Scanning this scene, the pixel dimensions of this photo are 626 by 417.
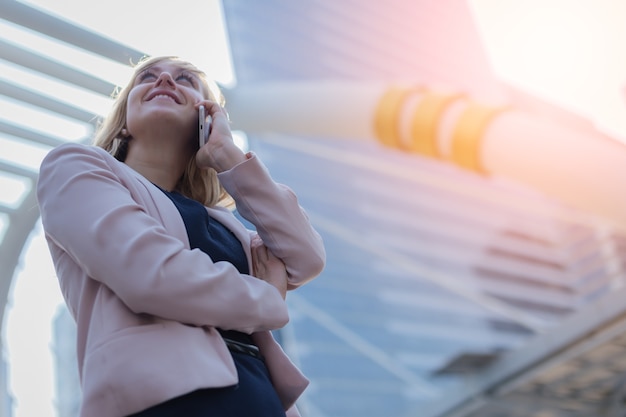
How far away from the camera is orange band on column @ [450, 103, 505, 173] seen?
3.63m

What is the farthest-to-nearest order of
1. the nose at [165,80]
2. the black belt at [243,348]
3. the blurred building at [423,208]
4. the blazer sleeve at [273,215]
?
the blurred building at [423,208] → the nose at [165,80] → the blazer sleeve at [273,215] → the black belt at [243,348]

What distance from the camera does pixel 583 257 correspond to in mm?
20641

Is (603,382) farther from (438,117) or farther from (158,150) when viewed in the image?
(158,150)

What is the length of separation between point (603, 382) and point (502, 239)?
87.3 feet

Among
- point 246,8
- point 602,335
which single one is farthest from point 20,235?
point 246,8

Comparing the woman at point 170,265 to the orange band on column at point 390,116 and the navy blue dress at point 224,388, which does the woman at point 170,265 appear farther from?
the orange band on column at point 390,116

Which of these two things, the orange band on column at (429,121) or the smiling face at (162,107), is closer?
the smiling face at (162,107)

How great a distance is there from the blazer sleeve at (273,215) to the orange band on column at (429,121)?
2799 millimetres

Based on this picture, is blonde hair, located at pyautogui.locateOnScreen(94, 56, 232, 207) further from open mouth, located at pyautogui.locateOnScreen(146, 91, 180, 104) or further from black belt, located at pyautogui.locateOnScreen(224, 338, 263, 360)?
black belt, located at pyautogui.locateOnScreen(224, 338, 263, 360)

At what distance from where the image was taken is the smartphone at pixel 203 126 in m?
1.15

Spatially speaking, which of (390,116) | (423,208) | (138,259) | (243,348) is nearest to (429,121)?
(390,116)

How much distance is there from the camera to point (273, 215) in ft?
3.62

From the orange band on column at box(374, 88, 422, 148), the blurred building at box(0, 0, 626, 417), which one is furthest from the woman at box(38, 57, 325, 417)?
the orange band on column at box(374, 88, 422, 148)

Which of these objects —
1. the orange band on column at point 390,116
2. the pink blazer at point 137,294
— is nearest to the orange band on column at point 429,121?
the orange band on column at point 390,116
